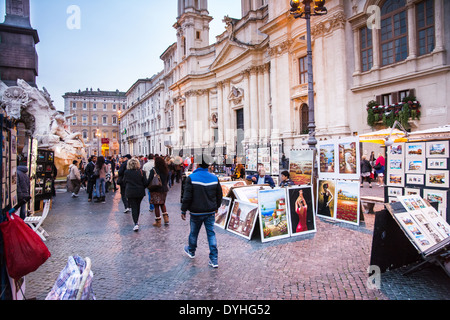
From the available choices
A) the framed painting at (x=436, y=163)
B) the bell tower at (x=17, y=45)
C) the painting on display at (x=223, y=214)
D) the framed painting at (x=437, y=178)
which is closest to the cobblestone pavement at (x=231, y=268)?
the painting on display at (x=223, y=214)

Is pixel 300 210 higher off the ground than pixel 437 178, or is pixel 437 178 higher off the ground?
pixel 437 178

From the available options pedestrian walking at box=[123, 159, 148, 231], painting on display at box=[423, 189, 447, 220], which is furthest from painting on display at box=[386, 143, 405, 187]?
pedestrian walking at box=[123, 159, 148, 231]

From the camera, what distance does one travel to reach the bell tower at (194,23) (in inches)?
1543

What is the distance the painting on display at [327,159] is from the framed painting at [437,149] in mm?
2272

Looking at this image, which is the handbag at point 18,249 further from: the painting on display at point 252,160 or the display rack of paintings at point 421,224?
the painting on display at point 252,160

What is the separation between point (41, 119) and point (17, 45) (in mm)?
4953

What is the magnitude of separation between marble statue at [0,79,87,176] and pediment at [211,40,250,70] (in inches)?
719

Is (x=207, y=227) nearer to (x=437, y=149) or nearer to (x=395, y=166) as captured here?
(x=395, y=166)

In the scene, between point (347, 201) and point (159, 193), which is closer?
point (347, 201)

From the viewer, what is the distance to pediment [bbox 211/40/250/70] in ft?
99.3

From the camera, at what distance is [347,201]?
7555 millimetres

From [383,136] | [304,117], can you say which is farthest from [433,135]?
[304,117]

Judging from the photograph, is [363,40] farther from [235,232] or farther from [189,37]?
[189,37]
